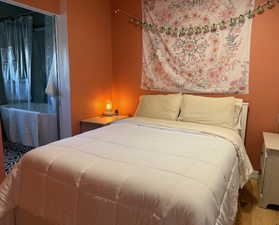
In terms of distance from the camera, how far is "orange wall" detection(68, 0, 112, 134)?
2.77 metres

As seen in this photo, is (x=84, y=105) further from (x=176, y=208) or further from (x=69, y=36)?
(x=176, y=208)

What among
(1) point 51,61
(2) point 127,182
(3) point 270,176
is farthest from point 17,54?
(3) point 270,176

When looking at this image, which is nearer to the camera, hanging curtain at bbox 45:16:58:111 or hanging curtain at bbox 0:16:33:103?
→ hanging curtain at bbox 45:16:58:111

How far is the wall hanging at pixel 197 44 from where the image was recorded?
2.46 meters

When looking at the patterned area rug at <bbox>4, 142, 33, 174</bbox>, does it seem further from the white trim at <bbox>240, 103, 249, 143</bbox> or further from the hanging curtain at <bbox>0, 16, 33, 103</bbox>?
the white trim at <bbox>240, 103, 249, 143</bbox>

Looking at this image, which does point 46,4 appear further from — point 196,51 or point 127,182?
point 127,182

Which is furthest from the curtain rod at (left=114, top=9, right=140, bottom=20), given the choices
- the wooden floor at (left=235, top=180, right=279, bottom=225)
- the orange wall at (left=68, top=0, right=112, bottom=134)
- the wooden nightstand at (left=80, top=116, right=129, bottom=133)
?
the wooden floor at (left=235, top=180, right=279, bottom=225)

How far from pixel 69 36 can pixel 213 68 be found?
1.81m

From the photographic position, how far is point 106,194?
1.17 metres

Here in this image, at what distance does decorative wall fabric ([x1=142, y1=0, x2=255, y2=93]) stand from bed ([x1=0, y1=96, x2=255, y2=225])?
37.7 inches

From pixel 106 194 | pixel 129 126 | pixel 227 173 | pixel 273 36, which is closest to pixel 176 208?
pixel 106 194

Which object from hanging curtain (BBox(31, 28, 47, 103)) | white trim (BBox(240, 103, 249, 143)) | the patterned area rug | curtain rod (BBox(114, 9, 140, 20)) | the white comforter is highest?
curtain rod (BBox(114, 9, 140, 20))

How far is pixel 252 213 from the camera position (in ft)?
6.35

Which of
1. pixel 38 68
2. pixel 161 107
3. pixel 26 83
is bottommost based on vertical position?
pixel 161 107
